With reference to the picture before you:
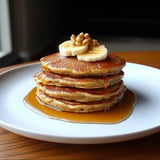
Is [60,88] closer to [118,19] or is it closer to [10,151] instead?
[10,151]

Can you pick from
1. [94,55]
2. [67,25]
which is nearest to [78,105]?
[94,55]

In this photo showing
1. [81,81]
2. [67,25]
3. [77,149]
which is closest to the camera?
[77,149]

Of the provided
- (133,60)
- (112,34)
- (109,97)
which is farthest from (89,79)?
(112,34)

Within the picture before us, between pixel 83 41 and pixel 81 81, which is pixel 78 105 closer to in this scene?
pixel 81 81

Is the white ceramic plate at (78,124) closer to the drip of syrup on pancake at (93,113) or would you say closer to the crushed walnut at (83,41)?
the drip of syrup on pancake at (93,113)

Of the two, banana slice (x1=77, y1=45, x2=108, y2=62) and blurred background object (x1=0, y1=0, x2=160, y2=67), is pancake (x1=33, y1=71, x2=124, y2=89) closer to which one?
banana slice (x1=77, y1=45, x2=108, y2=62)
